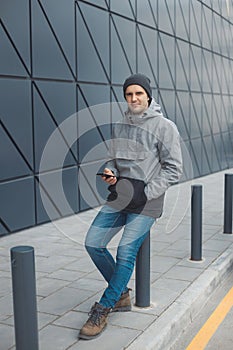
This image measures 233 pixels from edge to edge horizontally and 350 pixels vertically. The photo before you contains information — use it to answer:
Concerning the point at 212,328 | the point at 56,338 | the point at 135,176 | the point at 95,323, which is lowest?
the point at 212,328

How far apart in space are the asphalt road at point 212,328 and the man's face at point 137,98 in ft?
6.14

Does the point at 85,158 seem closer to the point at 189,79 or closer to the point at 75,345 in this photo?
the point at 75,345

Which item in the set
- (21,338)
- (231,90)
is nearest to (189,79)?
(231,90)

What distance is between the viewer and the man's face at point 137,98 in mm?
3621

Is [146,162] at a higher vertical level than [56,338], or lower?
higher

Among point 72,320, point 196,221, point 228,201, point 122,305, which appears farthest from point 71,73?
point 72,320

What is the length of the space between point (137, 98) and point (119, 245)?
3.75 ft

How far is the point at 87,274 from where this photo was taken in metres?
5.15

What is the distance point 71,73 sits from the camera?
8484 mm

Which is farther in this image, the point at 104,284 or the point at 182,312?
the point at 104,284

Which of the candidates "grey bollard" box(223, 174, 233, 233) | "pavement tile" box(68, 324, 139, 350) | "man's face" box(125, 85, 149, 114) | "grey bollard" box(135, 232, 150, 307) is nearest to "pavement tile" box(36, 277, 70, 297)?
"grey bollard" box(135, 232, 150, 307)

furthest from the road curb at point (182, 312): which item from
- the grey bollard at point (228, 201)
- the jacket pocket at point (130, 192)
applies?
the grey bollard at point (228, 201)

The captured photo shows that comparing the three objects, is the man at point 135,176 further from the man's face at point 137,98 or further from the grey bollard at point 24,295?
the grey bollard at point 24,295

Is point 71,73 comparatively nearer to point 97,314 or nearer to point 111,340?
point 97,314
